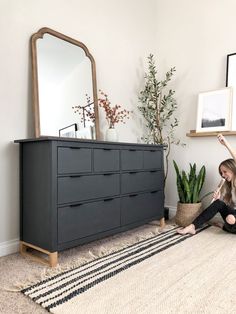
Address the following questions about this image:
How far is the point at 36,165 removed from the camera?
70.3 inches

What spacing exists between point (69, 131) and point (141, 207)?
0.92 metres

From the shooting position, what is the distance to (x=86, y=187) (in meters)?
1.85

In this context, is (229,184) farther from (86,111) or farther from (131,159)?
(86,111)

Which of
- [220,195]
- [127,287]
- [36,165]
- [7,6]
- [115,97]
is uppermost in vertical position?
[7,6]

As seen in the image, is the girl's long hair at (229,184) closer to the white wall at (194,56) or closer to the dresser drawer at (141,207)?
the white wall at (194,56)

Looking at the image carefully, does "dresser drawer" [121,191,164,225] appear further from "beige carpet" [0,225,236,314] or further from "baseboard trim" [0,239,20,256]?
"baseboard trim" [0,239,20,256]

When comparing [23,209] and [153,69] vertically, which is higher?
[153,69]

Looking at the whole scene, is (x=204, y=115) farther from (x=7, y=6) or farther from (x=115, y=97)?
(x=7, y=6)

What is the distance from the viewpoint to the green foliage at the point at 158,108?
3035 mm

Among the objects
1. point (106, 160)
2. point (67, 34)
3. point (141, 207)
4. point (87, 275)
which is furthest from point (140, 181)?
point (67, 34)

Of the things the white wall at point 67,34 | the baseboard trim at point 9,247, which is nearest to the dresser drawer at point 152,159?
the white wall at point 67,34

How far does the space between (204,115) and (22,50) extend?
190cm

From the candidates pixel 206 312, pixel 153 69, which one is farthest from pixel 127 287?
pixel 153 69

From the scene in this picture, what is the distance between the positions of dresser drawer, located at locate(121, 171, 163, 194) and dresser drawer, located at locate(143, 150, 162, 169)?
0.06 metres
